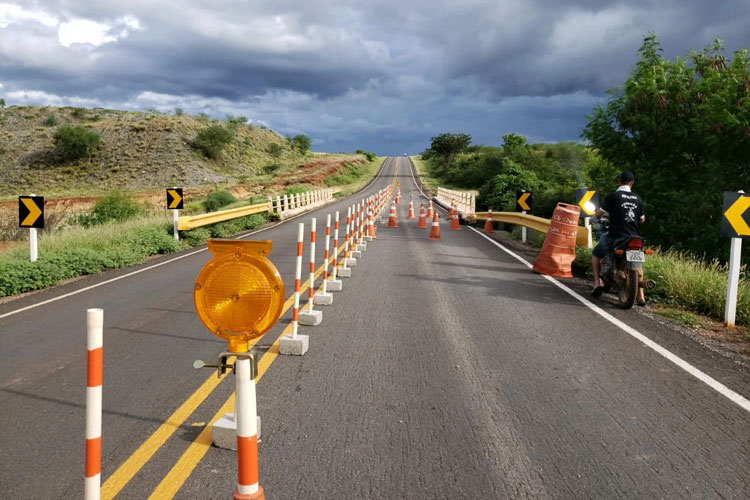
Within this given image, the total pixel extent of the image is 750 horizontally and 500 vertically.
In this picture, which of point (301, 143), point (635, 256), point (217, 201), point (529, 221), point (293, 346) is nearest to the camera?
point (293, 346)

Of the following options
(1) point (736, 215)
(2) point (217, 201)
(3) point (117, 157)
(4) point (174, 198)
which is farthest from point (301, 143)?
(1) point (736, 215)

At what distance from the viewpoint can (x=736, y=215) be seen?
767 centimetres

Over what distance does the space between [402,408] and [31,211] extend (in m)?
9.41

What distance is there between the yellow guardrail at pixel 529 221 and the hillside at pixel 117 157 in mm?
41098

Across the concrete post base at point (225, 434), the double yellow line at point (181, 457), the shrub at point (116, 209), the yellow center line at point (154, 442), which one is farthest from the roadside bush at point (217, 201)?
the concrete post base at point (225, 434)

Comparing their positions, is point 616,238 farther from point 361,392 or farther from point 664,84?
point 664,84

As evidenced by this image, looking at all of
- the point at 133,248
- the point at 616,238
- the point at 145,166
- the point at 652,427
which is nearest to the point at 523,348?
the point at 652,427

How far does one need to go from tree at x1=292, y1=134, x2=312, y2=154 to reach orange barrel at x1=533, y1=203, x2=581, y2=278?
380ft

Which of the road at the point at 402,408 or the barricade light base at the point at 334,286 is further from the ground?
the barricade light base at the point at 334,286

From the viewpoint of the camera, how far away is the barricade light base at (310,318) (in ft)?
23.9

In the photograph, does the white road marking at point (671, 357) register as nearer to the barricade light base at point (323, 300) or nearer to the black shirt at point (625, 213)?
the black shirt at point (625, 213)

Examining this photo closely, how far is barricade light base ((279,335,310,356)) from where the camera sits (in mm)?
6078

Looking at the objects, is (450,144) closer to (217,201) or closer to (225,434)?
(217,201)

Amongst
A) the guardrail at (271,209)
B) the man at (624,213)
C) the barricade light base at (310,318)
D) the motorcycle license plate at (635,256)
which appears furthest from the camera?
the guardrail at (271,209)
